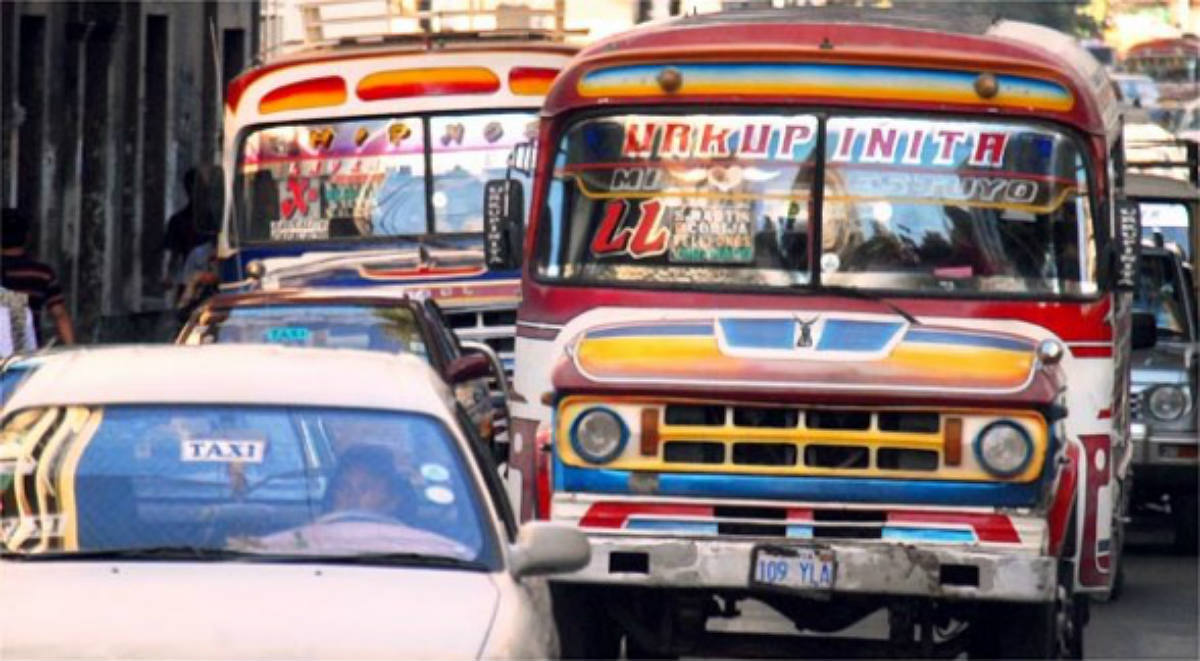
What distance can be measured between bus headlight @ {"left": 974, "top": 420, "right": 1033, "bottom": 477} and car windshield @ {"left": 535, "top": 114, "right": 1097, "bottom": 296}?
0.94 m

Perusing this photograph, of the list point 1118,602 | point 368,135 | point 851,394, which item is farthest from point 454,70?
point 851,394

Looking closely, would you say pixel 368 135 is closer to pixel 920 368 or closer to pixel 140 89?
pixel 920 368

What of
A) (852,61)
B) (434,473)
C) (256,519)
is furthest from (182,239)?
(256,519)

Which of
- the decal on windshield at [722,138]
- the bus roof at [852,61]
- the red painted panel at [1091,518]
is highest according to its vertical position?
the bus roof at [852,61]

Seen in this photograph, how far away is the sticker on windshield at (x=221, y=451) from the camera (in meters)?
8.67

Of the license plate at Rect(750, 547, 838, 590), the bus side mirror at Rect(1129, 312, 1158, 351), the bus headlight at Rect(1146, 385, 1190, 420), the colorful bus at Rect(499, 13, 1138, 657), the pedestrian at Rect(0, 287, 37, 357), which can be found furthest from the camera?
the bus headlight at Rect(1146, 385, 1190, 420)

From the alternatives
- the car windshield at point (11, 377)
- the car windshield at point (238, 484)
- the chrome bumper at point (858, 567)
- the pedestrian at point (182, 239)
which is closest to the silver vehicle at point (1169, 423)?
the chrome bumper at point (858, 567)

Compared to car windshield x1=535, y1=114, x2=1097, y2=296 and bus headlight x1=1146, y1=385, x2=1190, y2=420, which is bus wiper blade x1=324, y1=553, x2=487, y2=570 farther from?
bus headlight x1=1146, y1=385, x2=1190, y2=420

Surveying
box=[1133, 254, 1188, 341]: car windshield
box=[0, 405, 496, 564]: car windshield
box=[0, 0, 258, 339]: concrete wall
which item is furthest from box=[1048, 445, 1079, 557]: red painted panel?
box=[0, 0, 258, 339]: concrete wall

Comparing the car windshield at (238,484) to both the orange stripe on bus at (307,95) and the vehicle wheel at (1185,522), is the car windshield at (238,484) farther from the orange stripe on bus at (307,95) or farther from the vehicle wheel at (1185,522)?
the orange stripe on bus at (307,95)

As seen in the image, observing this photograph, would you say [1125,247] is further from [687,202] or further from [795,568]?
[795,568]

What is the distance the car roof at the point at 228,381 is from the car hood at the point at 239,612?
2.27ft

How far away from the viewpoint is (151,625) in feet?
25.7

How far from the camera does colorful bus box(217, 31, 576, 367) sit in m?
21.5
